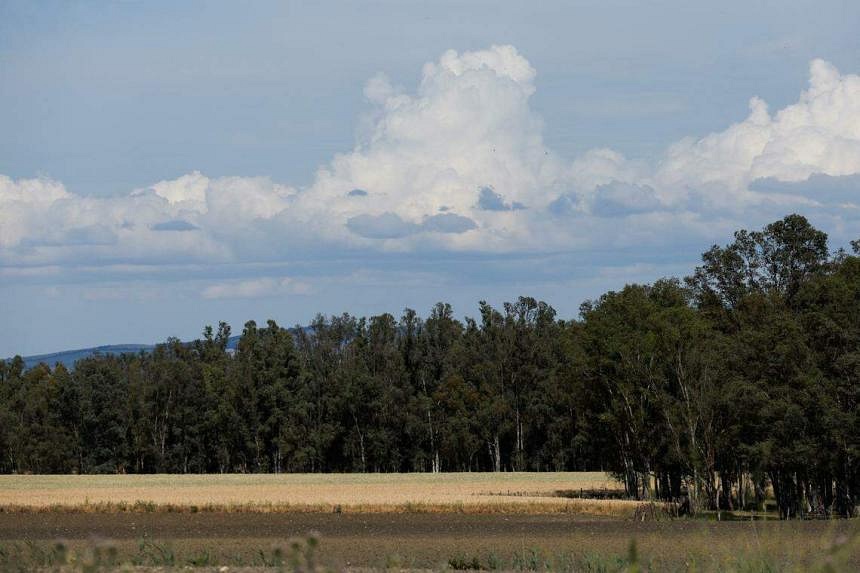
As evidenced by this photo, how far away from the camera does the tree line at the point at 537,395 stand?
196 ft

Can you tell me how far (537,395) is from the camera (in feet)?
398

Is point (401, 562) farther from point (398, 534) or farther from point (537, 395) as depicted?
point (537, 395)

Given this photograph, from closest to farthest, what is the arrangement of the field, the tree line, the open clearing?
1. the field
2. the open clearing
3. the tree line

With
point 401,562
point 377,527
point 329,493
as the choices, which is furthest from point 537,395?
point 401,562

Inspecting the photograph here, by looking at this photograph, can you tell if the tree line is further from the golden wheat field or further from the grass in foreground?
the grass in foreground

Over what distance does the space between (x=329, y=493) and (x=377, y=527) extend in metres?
27.8

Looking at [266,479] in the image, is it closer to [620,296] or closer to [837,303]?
[620,296]

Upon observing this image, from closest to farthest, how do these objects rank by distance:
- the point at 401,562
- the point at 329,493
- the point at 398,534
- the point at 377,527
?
1. the point at 401,562
2. the point at 398,534
3. the point at 377,527
4. the point at 329,493

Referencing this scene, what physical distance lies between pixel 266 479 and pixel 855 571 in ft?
269

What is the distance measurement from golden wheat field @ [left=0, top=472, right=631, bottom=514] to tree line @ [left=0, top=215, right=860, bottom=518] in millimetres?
6578

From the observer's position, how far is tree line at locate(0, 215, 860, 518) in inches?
2357

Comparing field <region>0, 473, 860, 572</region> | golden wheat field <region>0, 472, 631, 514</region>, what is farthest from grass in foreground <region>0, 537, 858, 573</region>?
golden wheat field <region>0, 472, 631, 514</region>

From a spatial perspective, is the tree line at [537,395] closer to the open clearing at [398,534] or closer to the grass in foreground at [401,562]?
the open clearing at [398,534]

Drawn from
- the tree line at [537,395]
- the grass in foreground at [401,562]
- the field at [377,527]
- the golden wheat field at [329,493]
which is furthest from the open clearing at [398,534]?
the tree line at [537,395]
